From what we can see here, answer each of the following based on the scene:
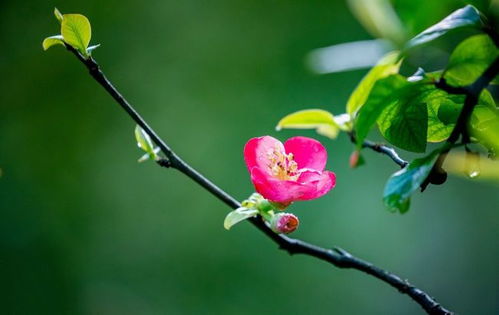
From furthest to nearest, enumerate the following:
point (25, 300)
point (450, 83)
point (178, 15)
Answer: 1. point (178, 15)
2. point (25, 300)
3. point (450, 83)

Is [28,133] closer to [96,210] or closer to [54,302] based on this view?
[96,210]

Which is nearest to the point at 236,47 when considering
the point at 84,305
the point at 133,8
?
the point at 133,8

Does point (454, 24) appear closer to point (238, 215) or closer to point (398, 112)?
point (398, 112)

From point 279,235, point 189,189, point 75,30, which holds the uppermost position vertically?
point 75,30

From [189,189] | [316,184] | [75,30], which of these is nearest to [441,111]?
[316,184]

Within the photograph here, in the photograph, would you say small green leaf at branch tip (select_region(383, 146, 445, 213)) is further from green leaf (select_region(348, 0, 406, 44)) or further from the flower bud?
green leaf (select_region(348, 0, 406, 44))

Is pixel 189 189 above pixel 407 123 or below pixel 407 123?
below

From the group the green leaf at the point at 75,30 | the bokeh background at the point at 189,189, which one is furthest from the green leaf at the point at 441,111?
the bokeh background at the point at 189,189
